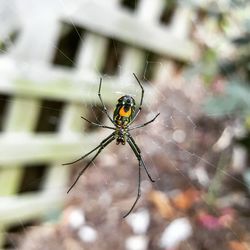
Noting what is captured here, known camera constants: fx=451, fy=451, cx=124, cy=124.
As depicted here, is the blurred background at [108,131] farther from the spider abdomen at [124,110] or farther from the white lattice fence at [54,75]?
the spider abdomen at [124,110]

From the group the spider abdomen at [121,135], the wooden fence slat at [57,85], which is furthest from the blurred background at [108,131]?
the spider abdomen at [121,135]

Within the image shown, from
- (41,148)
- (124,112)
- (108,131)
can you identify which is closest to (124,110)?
(124,112)

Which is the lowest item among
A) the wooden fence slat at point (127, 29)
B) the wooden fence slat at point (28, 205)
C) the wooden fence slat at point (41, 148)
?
the wooden fence slat at point (28, 205)

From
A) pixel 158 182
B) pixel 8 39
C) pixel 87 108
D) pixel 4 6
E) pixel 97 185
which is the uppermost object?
pixel 4 6

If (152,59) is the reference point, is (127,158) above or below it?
below

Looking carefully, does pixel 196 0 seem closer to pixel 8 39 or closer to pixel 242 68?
pixel 242 68

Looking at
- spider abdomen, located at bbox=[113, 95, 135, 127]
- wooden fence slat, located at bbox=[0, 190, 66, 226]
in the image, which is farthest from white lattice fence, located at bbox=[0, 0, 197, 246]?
spider abdomen, located at bbox=[113, 95, 135, 127]

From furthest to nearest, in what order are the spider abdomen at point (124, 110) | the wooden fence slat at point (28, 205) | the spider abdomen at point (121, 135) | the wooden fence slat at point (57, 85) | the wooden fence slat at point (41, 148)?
the wooden fence slat at point (28, 205)
the wooden fence slat at point (41, 148)
the wooden fence slat at point (57, 85)
the spider abdomen at point (121, 135)
the spider abdomen at point (124, 110)

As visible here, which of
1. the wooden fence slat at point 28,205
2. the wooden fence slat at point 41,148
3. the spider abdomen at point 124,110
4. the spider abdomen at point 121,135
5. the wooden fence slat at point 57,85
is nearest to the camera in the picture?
the spider abdomen at point 124,110

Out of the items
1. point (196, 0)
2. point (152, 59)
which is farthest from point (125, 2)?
point (196, 0)
